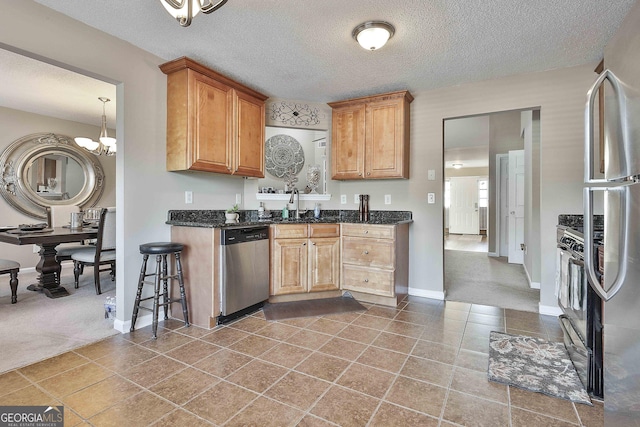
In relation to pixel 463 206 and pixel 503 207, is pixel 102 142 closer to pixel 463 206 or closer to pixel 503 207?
pixel 503 207

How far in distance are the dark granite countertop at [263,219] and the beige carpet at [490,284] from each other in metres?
1.12

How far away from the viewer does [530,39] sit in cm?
242

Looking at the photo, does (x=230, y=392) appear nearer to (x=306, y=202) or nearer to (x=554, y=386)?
(x=554, y=386)

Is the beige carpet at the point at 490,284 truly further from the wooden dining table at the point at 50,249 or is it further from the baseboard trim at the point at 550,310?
the wooden dining table at the point at 50,249

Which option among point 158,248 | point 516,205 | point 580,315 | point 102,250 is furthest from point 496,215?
A: point 102,250

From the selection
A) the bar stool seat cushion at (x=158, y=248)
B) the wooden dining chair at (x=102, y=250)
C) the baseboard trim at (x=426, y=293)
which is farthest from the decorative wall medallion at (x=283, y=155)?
the baseboard trim at (x=426, y=293)

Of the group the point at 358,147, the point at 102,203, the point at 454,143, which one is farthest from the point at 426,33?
the point at 102,203

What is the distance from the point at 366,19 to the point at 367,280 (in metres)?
2.35

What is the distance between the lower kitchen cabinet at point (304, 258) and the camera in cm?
318

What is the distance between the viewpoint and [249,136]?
3.33 metres

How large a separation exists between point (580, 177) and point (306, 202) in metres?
2.82

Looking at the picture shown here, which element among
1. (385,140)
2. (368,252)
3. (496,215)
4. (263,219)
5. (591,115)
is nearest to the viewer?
(591,115)

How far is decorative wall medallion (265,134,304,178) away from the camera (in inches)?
160

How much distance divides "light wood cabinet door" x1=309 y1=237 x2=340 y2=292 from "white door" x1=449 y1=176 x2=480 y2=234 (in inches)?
348
